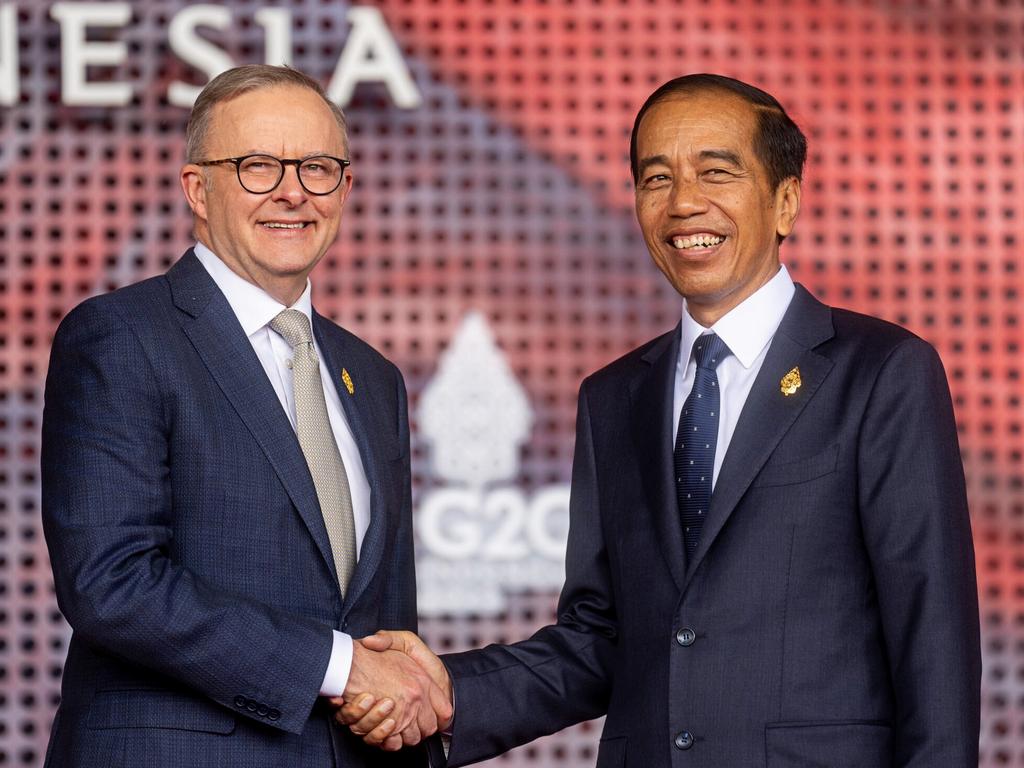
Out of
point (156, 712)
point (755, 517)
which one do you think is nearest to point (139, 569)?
point (156, 712)

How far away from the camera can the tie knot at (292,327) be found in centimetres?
291

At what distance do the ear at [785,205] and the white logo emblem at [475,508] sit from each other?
81.1 inches

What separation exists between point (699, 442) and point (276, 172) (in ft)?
3.01

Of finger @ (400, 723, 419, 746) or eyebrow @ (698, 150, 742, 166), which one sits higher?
eyebrow @ (698, 150, 742, 166)

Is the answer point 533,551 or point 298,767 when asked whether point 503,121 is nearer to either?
point 533,551

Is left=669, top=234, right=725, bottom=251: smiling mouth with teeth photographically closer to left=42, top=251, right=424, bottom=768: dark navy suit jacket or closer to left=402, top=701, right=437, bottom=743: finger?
left=42, top=251, right=424, bottom=768: dark navy suit jacket

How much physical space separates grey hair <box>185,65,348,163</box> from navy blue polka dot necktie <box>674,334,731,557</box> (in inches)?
32.7

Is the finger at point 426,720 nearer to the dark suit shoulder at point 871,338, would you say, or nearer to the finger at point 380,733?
the finger at point 380,733

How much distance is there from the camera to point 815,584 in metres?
2.59

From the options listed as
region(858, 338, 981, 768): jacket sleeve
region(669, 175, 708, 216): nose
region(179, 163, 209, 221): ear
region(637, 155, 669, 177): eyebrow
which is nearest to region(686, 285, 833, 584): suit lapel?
region(858, 338, 981, 768): jacket sleeve

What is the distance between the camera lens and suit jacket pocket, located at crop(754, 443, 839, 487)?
2.62 meters

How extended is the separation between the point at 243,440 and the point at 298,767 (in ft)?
1.84

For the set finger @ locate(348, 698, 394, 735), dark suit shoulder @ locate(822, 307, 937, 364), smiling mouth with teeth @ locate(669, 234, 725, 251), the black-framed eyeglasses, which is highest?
the black-framed eyeglasses

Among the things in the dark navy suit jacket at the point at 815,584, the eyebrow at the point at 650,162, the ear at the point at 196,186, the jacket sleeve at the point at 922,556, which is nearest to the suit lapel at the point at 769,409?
the dark navy suit jacket at the point at 815,584
